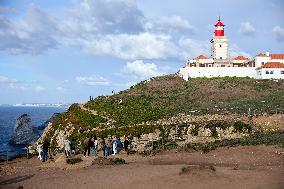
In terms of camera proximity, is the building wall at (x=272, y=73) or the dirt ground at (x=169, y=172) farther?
the building wall at (x=272, y=73)

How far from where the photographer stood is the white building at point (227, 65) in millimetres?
78250

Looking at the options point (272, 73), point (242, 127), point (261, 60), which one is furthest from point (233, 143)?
point (261, 60)

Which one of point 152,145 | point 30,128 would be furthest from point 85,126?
point 30,128

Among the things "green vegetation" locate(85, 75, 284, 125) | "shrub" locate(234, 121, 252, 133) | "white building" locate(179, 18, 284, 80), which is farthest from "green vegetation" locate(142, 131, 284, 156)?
"white building" locate(179, 18, 284, 80)

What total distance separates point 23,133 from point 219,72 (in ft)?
127

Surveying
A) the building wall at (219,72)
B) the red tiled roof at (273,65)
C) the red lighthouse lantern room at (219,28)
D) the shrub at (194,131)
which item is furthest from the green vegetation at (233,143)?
the red lighthouse lantern room at (219,28)

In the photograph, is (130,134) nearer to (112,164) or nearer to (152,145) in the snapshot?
(152,145)

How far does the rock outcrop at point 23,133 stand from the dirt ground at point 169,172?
153 ft

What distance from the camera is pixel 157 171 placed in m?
26.1

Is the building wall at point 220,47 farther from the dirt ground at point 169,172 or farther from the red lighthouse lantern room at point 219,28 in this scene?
the dirt ground at point 169,172

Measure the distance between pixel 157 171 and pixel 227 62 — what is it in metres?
60.9

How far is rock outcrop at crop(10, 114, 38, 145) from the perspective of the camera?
78.5 meters

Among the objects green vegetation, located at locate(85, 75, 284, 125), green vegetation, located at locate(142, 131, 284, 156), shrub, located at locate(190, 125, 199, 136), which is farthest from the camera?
green vegetation, located at locate(85, 75, 284, 125)

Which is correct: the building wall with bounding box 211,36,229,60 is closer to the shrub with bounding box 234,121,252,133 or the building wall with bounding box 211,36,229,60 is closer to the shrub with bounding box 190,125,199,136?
the shrub with bounding box 234,121,252,133
